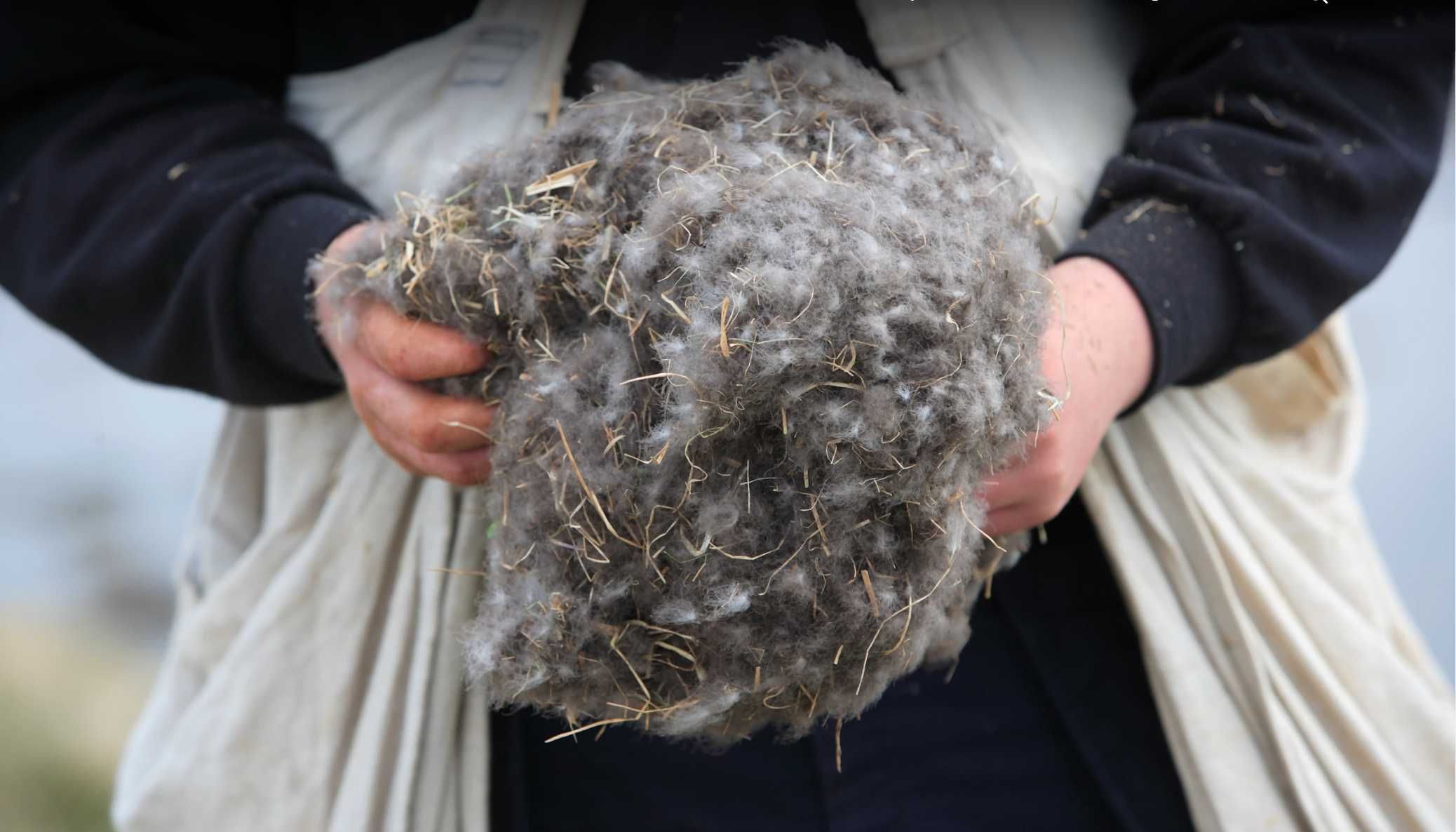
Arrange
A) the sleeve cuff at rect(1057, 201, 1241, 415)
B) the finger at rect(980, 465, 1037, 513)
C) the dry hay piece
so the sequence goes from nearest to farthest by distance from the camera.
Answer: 1. the dry hay piece
2. the finger at rect(980, 465, 1037, 513)
3. the sleeve cuff at rect(1057, 201, 1241, 415)

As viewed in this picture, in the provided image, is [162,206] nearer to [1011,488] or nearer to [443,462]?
[443,462]

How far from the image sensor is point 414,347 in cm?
83

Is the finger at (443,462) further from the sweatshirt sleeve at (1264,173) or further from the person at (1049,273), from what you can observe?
the sweatshirt sleeve at (1264,173)

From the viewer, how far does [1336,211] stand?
101 cm

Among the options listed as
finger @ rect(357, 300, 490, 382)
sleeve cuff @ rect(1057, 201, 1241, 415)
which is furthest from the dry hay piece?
sleeve cuff @ rect(1057, 201, 1241, 415)

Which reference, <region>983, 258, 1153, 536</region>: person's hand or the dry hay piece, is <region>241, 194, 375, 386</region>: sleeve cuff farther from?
<region>983, 258, 1153, 536</region>: person's hand

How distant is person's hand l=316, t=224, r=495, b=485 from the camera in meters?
0.83

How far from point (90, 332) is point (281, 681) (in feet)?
1.44

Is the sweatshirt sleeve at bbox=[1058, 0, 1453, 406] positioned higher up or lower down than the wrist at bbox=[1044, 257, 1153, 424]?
higher up

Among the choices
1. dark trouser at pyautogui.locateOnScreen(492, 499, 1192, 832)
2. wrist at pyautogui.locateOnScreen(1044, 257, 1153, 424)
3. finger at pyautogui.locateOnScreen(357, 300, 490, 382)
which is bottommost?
dark trouser at pyautogui.locateOnScreen(492, 499, 1192, 832)

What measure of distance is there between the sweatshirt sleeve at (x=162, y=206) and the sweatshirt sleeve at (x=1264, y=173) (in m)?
0.78

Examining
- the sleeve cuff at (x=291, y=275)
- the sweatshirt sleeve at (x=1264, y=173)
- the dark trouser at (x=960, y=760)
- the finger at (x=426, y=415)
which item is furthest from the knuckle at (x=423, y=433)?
the sweatshirt sleeve at (x=1264, y=173)

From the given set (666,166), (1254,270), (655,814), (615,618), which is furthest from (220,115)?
(1254,270)

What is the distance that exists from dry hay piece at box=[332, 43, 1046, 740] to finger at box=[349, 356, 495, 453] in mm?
26
